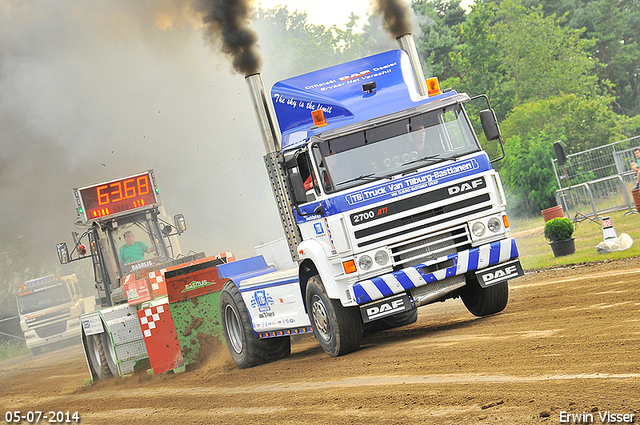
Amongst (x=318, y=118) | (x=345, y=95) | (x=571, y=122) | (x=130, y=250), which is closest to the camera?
(x=318, y=118)

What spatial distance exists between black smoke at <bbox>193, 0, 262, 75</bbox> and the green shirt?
4704mm

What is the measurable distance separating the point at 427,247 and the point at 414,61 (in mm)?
2931

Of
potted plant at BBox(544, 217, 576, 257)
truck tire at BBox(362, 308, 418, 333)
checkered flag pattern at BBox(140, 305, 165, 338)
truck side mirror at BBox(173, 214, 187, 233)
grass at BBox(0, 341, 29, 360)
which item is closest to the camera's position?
truck tire at BBox(362, 308, 418, 333)

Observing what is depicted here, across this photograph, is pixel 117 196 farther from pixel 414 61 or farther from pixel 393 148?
pixel 393 148

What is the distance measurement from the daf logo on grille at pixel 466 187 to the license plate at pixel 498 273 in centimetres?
102

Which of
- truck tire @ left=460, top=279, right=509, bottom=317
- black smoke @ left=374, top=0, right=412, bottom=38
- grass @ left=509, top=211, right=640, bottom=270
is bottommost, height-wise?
grass @ left=509, top=211, right=640, bottom=270

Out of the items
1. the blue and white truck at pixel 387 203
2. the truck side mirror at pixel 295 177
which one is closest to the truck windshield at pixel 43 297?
the blue and white truck at pixel 387 203

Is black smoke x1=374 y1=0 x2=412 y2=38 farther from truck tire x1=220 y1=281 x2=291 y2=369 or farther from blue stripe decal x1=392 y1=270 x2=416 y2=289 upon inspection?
truck tire x1=220 y1=281 x2=291 y2=369

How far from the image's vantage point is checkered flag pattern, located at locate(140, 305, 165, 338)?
476 inches

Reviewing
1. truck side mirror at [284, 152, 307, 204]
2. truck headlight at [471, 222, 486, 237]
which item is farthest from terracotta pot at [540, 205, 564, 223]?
truck side mirror at [284, 152, 307, 204]

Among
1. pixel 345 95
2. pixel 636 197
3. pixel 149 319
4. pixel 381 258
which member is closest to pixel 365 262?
pixel 381 258

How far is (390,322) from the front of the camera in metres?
11.5

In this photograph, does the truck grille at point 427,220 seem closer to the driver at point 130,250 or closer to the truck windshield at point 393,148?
the truck windshield at point 393,148

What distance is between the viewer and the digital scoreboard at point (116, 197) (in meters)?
15.0
